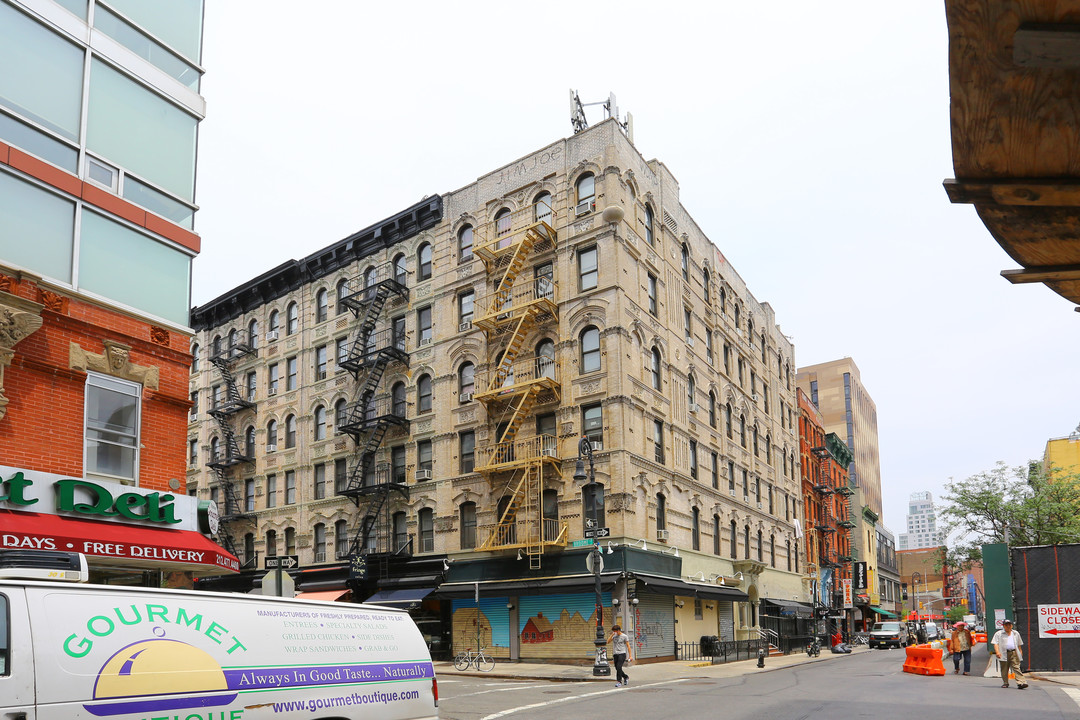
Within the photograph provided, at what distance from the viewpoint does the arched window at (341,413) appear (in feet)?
131

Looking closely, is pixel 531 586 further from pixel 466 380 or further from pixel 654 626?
pixel 466 380

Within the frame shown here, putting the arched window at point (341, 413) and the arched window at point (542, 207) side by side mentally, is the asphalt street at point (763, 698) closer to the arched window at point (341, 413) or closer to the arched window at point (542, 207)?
the arched window at point (341, 413)

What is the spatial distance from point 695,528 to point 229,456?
2364cm

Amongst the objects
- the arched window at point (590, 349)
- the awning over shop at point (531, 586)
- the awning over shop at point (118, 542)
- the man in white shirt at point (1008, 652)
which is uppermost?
the arched window at point (590, 349)

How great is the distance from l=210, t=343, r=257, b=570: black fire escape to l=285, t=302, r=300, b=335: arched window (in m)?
2.81

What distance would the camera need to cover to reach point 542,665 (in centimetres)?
3031

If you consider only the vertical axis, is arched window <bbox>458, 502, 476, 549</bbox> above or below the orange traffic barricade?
above

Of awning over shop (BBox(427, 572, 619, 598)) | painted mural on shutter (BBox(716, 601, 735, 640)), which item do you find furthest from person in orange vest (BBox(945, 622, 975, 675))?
painted mural on shutter (BBox(716, 601, 735, 640))

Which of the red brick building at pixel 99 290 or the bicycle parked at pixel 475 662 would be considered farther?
the bicycle parked at pixel 475 662

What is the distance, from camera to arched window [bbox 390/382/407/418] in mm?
38156

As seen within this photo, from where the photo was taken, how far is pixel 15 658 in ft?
22.0

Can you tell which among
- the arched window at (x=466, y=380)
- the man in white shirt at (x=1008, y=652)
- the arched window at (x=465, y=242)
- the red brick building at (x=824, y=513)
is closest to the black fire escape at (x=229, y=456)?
the arched window at (x=466, y=380)

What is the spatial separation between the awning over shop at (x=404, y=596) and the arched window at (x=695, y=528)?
35.9 ft

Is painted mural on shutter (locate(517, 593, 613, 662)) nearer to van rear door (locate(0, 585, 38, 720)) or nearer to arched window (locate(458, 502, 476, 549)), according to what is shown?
arched window (locate(458, 502, 476, 549))
